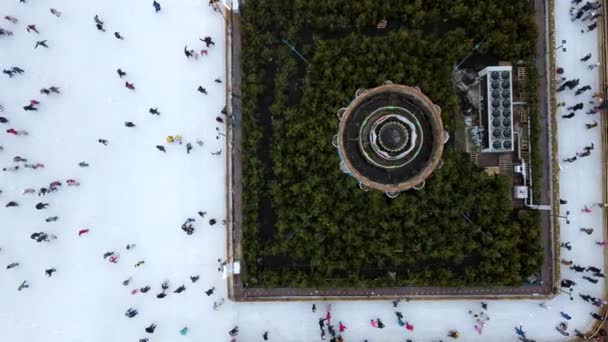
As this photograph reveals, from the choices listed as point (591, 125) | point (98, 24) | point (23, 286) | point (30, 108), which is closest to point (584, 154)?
point (591, 125)

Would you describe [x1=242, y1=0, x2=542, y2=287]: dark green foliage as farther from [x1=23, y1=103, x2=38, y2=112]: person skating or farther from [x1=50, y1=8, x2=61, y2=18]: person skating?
[x1=23, y1=103, x2=38, y2=112]: person skating

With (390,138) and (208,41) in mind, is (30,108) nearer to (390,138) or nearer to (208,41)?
(208,41)

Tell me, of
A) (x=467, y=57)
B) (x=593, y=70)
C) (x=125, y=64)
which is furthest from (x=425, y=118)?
(x=125, y=64)

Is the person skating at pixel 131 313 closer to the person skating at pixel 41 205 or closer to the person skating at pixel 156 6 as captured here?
the person skating at pixel 41 205

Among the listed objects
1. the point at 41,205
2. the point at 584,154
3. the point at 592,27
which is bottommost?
the point at 41,205

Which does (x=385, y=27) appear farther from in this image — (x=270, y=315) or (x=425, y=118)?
(x=270, y=315)

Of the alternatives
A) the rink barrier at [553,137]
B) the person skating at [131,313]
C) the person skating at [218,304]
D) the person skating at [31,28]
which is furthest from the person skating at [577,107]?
the person skating at [31,28]

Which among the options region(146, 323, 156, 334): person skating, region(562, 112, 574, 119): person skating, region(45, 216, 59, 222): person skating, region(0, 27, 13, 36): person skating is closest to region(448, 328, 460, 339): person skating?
region(562, 112, 574, 119): person skating
